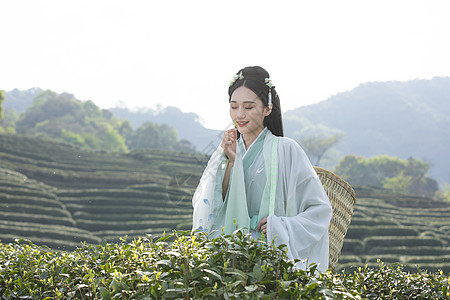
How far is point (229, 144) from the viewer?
2.29 metres

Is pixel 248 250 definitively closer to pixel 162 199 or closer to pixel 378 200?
pixel 162 199

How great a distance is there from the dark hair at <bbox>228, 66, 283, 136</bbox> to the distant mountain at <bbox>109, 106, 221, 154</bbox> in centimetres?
10736

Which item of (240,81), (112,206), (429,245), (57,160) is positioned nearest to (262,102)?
(240,81)

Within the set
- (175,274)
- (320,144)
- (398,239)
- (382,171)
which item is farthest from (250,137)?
(320,144)

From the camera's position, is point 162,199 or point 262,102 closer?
point 262,102

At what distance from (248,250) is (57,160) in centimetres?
3017

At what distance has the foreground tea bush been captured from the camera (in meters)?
1.13

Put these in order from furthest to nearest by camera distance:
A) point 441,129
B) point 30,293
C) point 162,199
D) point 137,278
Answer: point 441,129 < point 162,199 < point 30,293 < point 137,278

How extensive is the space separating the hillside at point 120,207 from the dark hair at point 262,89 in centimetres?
984

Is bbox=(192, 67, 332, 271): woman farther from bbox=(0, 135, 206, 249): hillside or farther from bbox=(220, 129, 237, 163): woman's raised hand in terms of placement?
bbox=(0, 135, 206, 249): hillside

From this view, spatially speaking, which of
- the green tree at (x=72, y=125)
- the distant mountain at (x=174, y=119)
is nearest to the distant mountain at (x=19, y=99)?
the distant mountain at (x=174, y=119)

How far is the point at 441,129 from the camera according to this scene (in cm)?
11294

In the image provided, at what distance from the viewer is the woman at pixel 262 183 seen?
1970 mm

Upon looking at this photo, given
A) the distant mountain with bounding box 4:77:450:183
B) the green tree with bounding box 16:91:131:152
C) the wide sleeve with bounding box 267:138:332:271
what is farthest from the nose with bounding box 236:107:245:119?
the distant mountain with bounding box 4:77:450:183
